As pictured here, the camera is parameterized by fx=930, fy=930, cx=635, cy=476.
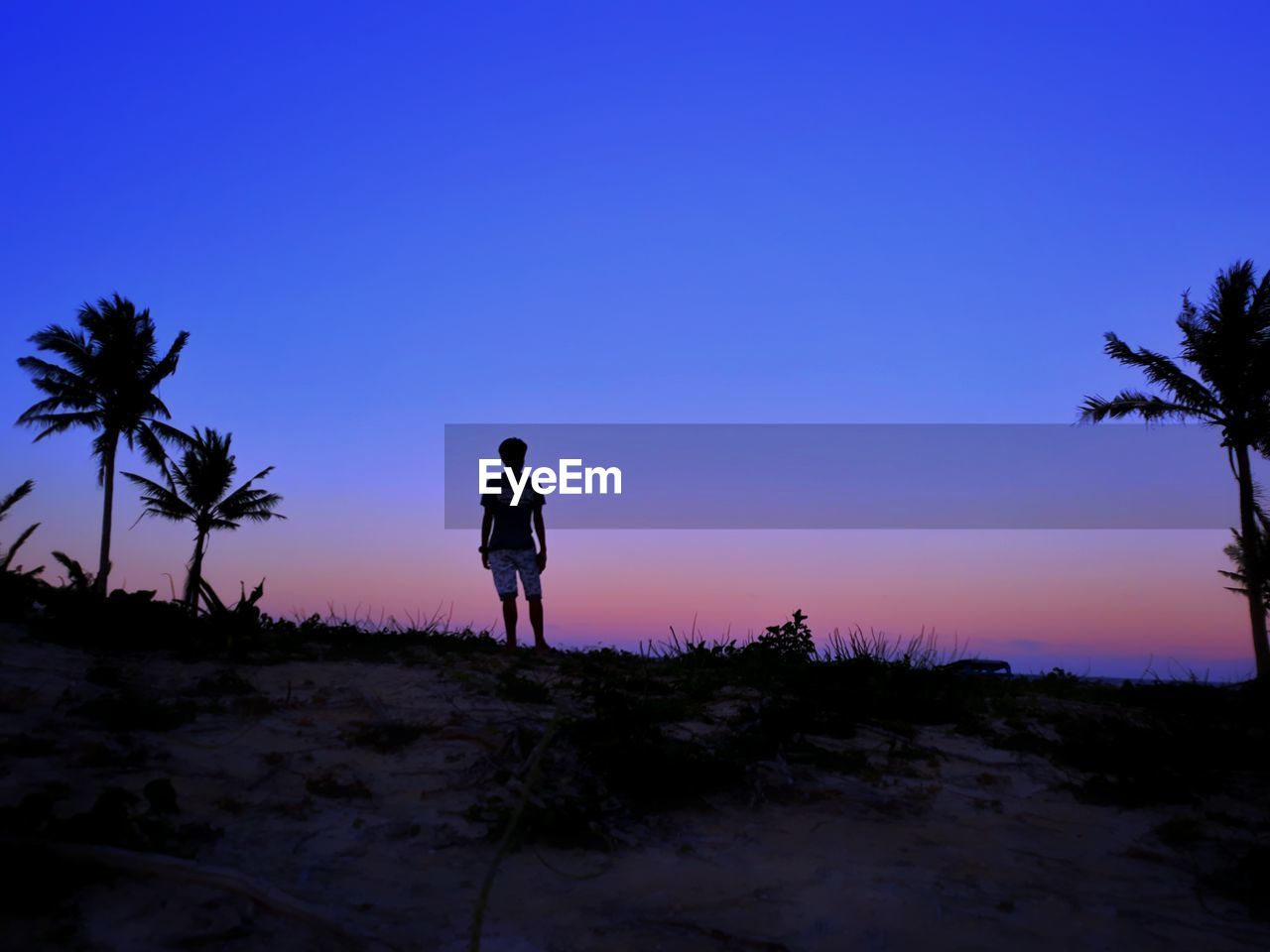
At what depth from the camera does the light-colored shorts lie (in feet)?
27.2

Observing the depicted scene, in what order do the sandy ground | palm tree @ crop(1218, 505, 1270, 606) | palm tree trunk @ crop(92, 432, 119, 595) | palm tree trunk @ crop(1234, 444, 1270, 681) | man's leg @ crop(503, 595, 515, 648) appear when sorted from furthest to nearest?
1. palm tree trunk @ crop(92, 432, 119, 595)
2. palm tree trunk @ crop(1234, 444, 1270, 681)
3. palm tree @ crop(1218, 505, 1270, 606)
4. man's leg @ crop(503, 595, 515, 648)
5. the sandy ground

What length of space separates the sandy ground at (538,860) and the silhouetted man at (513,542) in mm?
3128

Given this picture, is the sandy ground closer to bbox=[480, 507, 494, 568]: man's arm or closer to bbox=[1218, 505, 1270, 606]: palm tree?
bbox=[480, 507, 494, 568]: man's arm

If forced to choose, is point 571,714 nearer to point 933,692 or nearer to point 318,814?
point 318,814

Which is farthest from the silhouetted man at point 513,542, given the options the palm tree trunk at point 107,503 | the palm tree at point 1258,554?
the palm tree trunk at point 107,503

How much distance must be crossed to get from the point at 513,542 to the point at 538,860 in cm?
486

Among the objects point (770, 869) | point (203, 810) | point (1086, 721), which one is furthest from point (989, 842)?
point (203, 810)

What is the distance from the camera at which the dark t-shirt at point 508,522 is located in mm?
8273

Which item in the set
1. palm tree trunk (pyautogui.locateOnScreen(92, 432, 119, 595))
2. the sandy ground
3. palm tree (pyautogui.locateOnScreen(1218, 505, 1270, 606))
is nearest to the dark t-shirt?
the sandy ground

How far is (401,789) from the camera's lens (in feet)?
13.6

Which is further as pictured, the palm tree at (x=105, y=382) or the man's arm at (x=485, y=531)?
the palm tree at (x=105, y=382)

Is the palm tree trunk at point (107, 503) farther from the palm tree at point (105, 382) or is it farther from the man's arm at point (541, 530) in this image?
the man's arm at point (541, 530)

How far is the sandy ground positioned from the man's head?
3.47 metres

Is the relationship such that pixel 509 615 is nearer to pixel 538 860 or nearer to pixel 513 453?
pixel 513 453
